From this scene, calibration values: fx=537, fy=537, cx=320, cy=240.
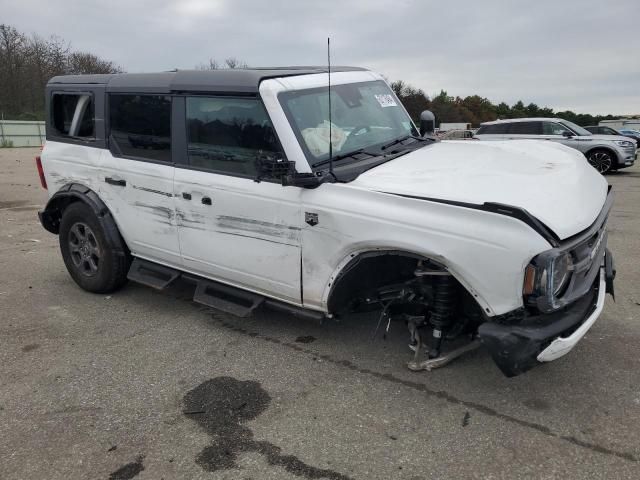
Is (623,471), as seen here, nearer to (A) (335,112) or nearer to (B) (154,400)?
(B) (154,400)

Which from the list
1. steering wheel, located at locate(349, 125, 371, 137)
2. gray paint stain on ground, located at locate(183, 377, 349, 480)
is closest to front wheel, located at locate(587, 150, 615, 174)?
steering wheel, located at locate(349, 125, 371, 137)

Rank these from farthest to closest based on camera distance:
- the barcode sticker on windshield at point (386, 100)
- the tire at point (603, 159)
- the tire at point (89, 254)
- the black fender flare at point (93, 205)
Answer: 1. the tire at point (603, 159)
2. the tire at point (89, 254)
3. the black fender flare at point (93, 205)
4. the barcode sticker on windshield at point (386, 100)

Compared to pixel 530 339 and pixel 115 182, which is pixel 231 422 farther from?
pixel 115 182

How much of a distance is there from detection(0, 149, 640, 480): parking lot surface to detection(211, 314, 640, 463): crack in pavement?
0.01m

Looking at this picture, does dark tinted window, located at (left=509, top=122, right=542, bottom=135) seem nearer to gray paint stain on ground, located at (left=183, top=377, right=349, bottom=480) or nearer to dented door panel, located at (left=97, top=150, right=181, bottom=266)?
dented door panel, located at (left=97, top=150, right=181, bottom=266)

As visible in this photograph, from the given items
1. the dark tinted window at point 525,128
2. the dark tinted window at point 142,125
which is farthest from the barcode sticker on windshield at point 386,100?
the dark tinted window at point 525,128

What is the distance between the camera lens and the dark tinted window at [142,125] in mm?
4270

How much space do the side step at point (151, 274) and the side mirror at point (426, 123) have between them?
2.56 meters

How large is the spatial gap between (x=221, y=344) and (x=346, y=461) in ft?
5.46

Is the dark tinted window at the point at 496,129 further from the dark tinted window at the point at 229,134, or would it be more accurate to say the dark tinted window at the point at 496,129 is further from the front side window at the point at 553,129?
the dark tinted window at the point at 229,134

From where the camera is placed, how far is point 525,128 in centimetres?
1733

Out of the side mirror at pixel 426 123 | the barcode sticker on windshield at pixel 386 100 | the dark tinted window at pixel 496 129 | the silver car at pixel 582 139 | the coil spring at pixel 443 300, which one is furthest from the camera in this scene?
the dark tinted window at pixel 496 129

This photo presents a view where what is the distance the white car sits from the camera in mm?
2807

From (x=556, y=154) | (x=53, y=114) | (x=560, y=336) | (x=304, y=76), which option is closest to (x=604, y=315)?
(x=556, y=154)
